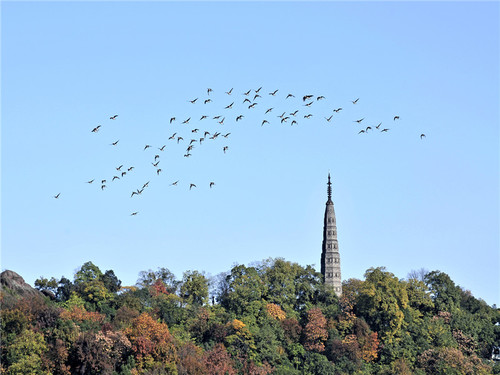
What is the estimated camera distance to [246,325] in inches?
4899

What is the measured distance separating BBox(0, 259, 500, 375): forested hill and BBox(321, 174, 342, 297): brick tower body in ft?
29.9

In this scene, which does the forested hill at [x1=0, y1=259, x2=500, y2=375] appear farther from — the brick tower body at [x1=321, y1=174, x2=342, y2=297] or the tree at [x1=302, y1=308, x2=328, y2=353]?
the brick tower body at [x1=321, y1=174, x2=342, y2=297]

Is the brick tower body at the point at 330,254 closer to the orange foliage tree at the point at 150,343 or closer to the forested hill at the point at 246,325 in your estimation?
the forested hill at the point at 246,325

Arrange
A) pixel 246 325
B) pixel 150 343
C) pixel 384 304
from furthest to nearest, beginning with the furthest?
pixel 384 304 → pixel 246 325 → pixel 150 343

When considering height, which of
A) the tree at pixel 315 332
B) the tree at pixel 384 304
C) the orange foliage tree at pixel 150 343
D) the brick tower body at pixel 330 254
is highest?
the brick tower body at pixel 330 254

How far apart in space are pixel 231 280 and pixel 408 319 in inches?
852

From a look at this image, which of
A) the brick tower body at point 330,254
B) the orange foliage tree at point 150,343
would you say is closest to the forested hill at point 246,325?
the orange foliage tree at point 150,343

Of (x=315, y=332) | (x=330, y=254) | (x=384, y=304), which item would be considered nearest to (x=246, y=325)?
(x=315, y=332)

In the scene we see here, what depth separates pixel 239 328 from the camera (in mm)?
122250

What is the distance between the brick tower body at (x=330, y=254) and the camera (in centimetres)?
15725

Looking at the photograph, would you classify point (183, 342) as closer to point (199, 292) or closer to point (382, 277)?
point (199, 292)

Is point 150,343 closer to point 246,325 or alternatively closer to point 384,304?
point 246,325

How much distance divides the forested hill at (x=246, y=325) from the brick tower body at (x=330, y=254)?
9.10 meters

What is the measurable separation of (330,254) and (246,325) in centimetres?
3725
